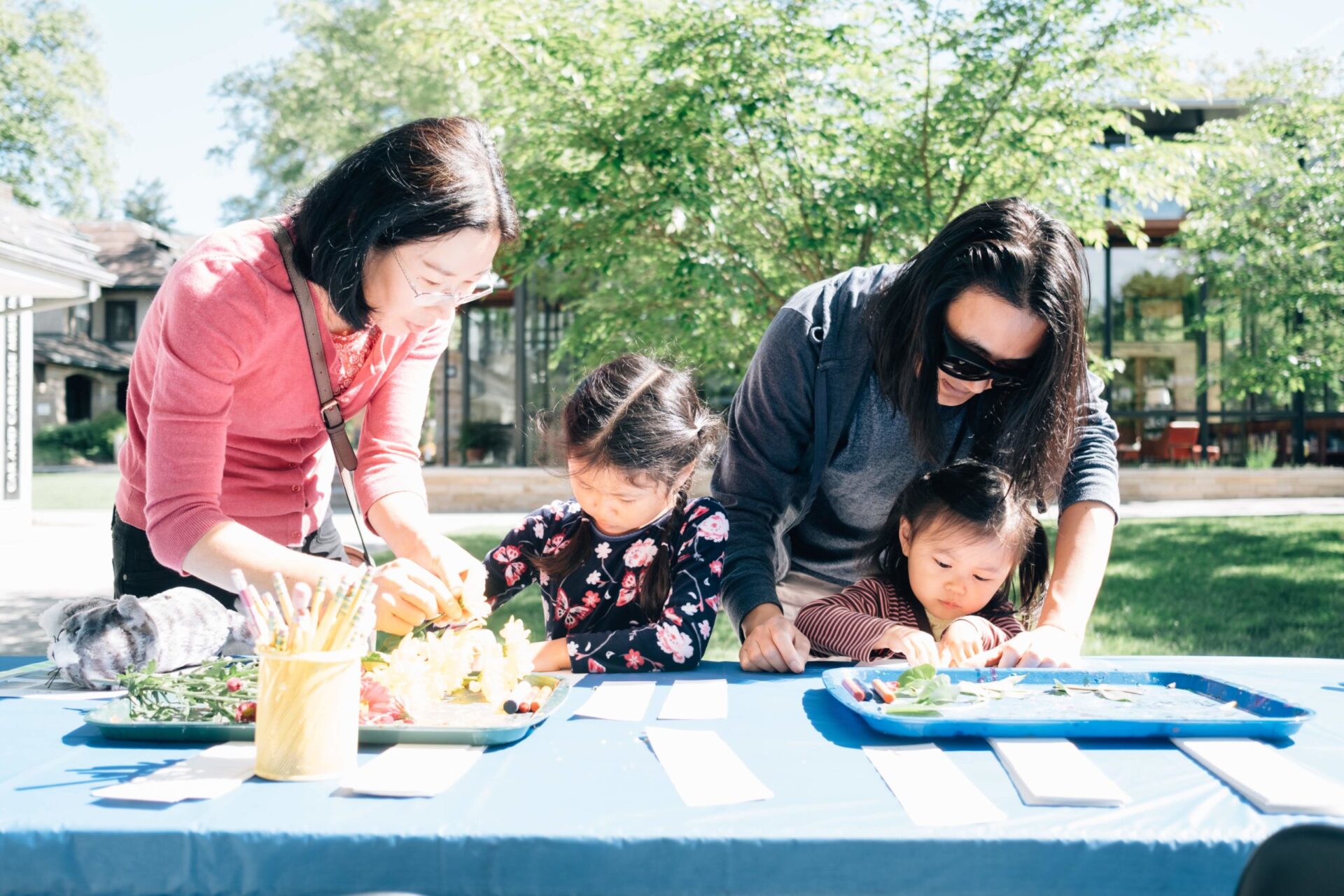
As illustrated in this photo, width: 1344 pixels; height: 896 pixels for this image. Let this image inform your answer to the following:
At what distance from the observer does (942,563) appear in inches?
94.8

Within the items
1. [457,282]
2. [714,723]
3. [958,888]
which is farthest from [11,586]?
[958,888]

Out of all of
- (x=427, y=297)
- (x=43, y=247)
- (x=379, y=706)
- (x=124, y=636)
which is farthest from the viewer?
(x=43, y=247)

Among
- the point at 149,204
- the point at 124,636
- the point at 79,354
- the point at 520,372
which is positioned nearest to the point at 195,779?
the point at 124,636

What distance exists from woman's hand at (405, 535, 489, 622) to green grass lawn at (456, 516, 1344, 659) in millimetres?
3719

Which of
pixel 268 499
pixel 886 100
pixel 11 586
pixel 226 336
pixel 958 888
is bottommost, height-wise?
pixel 11 586

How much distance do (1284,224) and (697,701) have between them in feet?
34.4

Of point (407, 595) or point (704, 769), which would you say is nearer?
point (704, 769)

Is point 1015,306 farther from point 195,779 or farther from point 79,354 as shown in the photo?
point 79,354

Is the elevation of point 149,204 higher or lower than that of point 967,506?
higher

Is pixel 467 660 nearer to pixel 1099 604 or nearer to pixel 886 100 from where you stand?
pixel 886 100

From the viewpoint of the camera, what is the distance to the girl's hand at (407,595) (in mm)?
1665

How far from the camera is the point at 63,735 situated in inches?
59.1

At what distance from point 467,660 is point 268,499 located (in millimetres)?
827

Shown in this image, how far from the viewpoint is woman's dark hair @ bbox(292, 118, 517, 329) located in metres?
1.91
